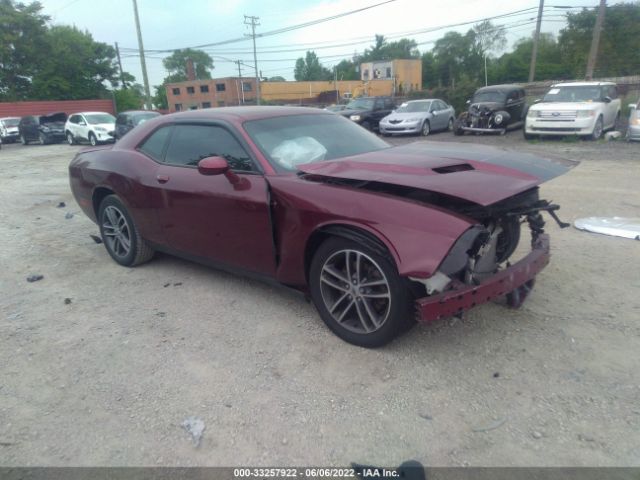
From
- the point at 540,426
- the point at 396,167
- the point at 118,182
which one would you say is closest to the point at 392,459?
the point at 540,426

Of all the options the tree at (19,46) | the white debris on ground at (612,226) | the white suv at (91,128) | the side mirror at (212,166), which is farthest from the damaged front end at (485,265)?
the tree at (19,46)

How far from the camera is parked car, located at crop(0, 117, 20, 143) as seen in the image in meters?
27.2

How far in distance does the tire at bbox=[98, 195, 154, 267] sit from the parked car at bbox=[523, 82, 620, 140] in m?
12.9

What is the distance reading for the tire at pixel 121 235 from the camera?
4551mm

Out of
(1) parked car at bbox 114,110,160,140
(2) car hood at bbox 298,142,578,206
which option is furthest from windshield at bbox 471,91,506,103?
(2) car hood at bbox 298,142,578,206

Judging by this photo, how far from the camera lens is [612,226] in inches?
204

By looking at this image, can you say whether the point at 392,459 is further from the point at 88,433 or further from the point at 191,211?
the point at 191,211

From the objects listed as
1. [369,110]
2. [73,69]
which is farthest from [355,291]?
[73,69]

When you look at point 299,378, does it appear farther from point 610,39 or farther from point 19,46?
point 610,39

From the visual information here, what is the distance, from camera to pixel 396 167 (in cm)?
296

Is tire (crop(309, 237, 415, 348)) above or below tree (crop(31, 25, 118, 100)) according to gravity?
below

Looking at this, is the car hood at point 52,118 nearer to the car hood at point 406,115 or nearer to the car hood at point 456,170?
the car hood at point 406,115

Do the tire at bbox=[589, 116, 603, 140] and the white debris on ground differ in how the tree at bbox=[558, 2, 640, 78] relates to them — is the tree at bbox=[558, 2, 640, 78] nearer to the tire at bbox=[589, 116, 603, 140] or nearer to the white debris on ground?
the tire at bbox=[589, 116, 603, 140]

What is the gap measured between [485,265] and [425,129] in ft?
52.5
